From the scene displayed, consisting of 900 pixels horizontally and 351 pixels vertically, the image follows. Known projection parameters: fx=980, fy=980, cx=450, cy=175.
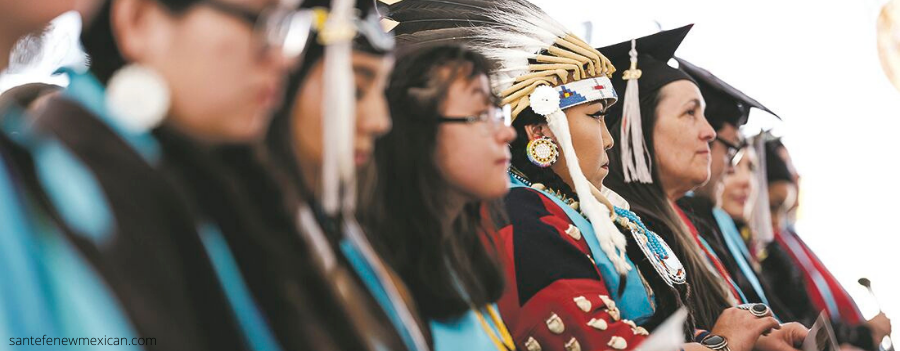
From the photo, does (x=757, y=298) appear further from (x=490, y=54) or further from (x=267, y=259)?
(x=267, y=259)

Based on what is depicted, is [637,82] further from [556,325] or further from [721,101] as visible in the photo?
[556,325]

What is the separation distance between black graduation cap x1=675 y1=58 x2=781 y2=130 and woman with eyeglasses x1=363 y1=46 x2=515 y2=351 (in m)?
1.71

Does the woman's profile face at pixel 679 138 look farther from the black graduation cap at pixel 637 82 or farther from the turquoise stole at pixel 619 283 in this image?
the turquoise stole at pixel 619 283

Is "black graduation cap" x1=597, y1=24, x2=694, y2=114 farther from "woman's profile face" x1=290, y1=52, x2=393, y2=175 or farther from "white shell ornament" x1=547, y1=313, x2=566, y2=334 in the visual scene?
"woman's profile face" x1=290, y1=52, x2=393, y2=175

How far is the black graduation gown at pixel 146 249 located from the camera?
82cm

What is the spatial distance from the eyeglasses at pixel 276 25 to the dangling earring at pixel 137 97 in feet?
0.30

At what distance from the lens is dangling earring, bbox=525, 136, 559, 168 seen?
6.99 ft

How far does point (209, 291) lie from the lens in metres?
0.88

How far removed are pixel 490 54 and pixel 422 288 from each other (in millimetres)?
772

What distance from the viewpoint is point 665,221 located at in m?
2.57

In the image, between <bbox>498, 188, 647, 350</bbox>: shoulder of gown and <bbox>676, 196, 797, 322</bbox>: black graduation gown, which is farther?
<bbox>676, 196, 797, 322</bbox>: black graduation gown

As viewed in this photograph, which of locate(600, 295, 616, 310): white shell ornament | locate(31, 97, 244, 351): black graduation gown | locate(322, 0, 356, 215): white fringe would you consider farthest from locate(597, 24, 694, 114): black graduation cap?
locate(31, 97, 244, 351): black graduation gown

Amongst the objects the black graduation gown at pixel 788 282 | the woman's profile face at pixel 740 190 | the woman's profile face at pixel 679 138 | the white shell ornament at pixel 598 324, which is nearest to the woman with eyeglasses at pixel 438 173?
the white shell ornament at pixel 598 324

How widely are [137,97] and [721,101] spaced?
2.59m
